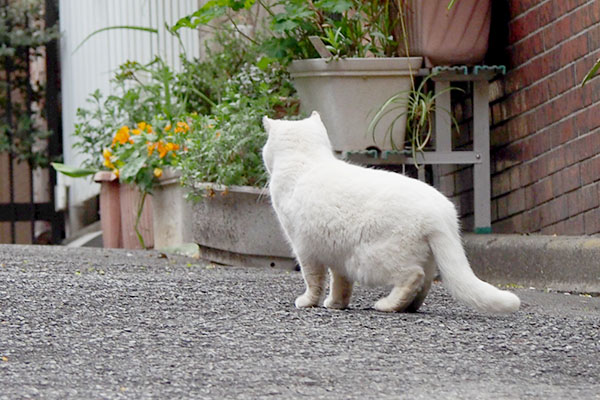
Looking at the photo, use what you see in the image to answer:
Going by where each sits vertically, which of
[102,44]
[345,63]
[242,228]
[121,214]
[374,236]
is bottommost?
[121,214]

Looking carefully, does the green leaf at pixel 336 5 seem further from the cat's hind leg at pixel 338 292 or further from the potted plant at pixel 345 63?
the cat's hind leg at pixel 338 292

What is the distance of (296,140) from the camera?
3344mm

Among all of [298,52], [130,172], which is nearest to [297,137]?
[298,52]

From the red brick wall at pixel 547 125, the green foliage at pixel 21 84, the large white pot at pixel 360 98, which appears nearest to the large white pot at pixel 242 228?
the large white pot at pixel 360 98

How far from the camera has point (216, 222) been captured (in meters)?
5.07

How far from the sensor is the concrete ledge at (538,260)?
387 centimetres

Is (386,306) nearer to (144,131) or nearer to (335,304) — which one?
(335,304)

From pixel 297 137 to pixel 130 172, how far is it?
9.75 feet

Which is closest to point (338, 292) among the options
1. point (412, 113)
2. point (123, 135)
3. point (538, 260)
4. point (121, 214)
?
point (538, 260)

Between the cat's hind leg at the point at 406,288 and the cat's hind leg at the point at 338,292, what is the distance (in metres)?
0.19

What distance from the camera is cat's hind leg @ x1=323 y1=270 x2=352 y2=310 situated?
3172 millimetres

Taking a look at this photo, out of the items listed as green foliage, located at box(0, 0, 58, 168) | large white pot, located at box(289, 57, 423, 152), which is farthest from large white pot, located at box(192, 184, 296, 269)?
green foliage, located at box(0, 0, 58, 168)

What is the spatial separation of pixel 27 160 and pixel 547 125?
5.47 meters

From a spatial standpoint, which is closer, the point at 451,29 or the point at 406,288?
the point at 406,288
